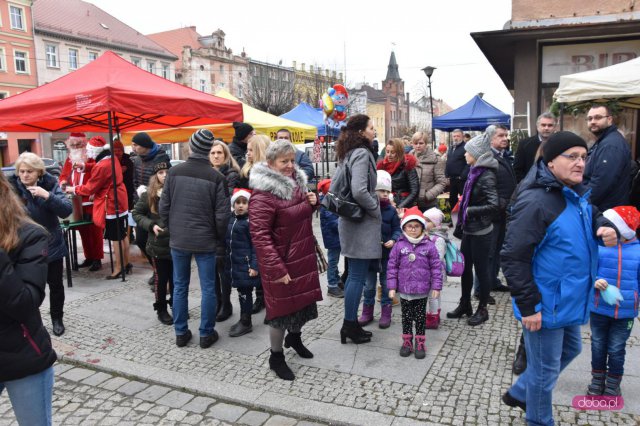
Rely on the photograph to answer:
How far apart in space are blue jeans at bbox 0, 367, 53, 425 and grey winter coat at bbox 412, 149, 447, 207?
197 inches

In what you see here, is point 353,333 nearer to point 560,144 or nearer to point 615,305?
point 615,305

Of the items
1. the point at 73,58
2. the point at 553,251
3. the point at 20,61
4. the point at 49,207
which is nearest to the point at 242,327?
the point at 49,207

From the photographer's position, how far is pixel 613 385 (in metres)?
3.43

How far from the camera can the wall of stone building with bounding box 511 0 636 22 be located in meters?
10.6

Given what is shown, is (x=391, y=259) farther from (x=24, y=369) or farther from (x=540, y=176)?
(x=24, y=369)

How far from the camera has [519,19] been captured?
11148mm

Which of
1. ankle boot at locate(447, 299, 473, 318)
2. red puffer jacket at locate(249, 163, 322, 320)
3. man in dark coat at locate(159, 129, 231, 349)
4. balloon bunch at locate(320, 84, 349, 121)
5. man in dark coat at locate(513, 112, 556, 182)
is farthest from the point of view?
balloon bunch at locate(320, 84, 349, 121)

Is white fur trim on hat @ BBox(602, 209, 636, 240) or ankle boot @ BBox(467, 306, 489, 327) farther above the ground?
white fur trim on hat @ BBox(602, 209, 636, 240)

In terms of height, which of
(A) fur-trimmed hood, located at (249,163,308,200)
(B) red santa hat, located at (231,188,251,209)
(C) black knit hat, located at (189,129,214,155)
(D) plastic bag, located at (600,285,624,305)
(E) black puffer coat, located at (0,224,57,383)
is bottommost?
(D) plastic bag, located at (600,285,624,305)

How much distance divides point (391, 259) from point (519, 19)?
917 centimetres

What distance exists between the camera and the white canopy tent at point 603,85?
17.6 feet

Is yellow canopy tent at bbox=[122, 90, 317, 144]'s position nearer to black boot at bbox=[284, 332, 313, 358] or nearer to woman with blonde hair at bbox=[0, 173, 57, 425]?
black boot at bbox=[284, 332, 313, 358]

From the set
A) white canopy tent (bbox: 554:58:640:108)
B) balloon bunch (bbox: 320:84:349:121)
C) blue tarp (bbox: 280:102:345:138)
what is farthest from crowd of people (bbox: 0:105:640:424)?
blue tarp (bbox: 280:102:345:138)

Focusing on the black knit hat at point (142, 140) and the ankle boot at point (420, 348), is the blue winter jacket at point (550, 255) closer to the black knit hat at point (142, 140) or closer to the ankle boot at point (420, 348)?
the ankle boot at point (420, 348)
